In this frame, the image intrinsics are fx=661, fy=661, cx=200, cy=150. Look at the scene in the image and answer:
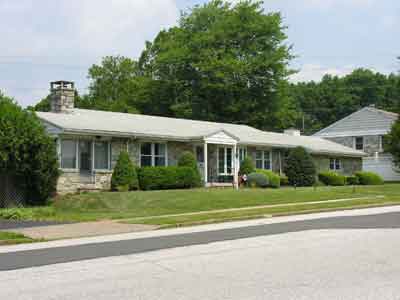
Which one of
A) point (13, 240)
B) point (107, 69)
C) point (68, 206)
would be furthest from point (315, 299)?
point (107, 69)

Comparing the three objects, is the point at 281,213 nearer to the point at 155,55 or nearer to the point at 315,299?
the point at 315,299

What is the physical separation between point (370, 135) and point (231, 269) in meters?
48.8

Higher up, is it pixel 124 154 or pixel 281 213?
pixel 124 154

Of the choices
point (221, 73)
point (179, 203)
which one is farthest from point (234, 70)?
point (179, 203)

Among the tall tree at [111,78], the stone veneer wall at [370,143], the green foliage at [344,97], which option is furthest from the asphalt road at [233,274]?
the green foliage at [344,97]

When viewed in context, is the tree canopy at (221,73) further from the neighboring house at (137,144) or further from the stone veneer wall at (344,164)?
the neighboring house at (137,144)

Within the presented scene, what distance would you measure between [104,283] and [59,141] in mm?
20691

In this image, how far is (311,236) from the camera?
14.9 m

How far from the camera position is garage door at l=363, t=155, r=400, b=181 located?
54781 millimetres

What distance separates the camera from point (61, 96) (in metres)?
33.9

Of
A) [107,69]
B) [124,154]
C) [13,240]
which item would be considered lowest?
[13,240]

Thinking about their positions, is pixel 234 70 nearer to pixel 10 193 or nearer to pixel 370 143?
pixel 370 143

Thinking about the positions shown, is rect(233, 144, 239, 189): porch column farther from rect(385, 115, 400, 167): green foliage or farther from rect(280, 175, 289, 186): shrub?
rect(385, 115, 400, 167): green foliage

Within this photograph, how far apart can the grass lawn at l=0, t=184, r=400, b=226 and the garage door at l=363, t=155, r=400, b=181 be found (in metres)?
25.5
